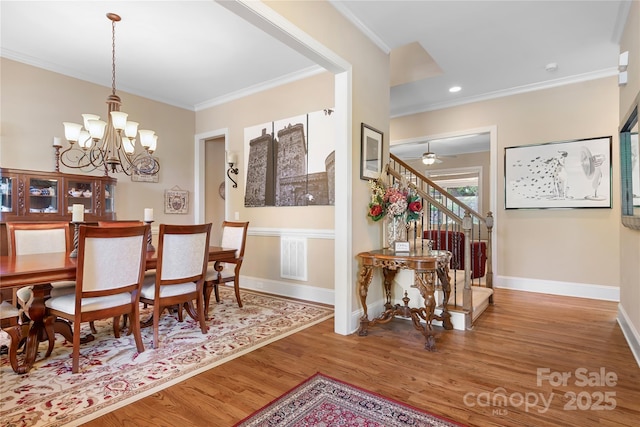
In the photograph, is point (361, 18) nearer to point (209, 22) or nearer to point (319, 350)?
point (209, 22)

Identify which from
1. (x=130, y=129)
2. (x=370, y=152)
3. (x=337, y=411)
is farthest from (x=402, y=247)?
(x=130, y=129)

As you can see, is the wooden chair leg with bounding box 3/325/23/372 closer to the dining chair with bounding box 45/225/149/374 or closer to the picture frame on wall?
the dining chair with bounding box 45/225/149/374

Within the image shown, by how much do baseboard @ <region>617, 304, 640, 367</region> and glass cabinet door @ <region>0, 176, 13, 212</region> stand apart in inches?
229

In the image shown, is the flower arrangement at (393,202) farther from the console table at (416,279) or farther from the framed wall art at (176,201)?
the framed wall art at (176,201)

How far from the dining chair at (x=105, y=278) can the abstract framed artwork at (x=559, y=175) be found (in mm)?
4773

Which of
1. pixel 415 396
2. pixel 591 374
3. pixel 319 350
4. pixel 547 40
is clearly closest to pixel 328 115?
pixel 547 40

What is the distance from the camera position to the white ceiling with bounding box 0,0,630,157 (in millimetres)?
2912

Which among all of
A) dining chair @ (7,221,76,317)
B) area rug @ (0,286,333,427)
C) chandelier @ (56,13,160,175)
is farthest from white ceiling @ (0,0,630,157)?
area rug @ (0,286,333,427)

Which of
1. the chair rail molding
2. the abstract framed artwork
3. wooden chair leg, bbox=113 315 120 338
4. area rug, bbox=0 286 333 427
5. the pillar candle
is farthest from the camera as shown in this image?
the abstract framed artwork

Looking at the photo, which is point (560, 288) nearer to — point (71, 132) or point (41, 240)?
point (71, 132)

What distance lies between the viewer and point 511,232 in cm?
473

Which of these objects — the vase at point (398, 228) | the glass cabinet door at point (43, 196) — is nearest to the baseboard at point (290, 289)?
the vase at point (398, 228)

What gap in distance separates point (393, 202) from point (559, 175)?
2.99 m

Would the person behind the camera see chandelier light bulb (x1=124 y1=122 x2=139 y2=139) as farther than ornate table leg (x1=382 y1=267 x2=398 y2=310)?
No
